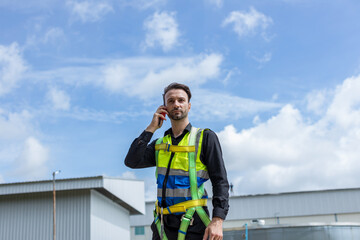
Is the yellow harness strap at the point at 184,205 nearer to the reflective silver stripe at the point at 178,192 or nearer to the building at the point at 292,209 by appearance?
the reflective silver stripe at the point at 178,192

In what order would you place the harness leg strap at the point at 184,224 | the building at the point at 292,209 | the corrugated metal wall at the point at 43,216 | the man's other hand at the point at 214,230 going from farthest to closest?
the building at the point at 292,209 < the corrugated metal wall at the point at 43,216 < the harness leg strap at the point at 184,224 < the man's other hand at the point at 214,230

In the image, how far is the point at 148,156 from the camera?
3662mm

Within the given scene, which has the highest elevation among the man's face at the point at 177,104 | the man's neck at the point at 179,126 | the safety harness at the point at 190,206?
the man's face at the point at 177,104

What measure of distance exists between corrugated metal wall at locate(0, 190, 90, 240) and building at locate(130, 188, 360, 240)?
20.2 m

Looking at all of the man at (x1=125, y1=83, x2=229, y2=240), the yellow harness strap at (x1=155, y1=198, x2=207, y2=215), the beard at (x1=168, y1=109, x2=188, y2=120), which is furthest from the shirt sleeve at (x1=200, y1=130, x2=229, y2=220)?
the beard at (x1=168, y1=109, x2=188, y2=120)

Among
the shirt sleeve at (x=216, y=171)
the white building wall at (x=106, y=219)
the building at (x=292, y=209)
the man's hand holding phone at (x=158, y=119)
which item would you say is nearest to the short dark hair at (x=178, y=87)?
the man's hand holding phone at (x=158, y=119)

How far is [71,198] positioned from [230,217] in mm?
25097

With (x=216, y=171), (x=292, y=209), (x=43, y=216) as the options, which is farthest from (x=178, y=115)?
(x=292, y=209)

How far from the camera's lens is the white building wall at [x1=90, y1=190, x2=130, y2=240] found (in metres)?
28.4

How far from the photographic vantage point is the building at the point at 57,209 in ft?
90.9

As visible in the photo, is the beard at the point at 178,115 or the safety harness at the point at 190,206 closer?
the safety harness at the point at 190,206

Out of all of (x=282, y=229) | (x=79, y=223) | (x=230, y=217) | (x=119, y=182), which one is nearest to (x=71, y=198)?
(x=79, y=223)

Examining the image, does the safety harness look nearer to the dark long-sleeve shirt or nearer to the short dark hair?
the dark long-sleeve shirt

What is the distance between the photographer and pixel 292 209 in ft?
157
